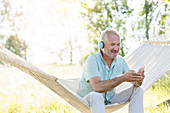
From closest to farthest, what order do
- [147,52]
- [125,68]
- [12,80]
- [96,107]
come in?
[96,107]
[125,68]
[147,52]
[12,80]

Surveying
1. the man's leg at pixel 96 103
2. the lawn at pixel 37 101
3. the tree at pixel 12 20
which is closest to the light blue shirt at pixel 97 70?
the man's leg at pixel 96 103

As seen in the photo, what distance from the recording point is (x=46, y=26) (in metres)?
13.4

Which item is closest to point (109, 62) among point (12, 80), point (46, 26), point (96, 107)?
point (96, 107)

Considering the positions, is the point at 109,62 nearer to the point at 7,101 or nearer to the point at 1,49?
the point at 1,49

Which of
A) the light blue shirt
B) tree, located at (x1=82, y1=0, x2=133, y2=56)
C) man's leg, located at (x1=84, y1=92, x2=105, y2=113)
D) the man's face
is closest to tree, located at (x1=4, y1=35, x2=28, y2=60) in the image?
tree, located at (x1=82, y1=0, x2=133, y2=56)

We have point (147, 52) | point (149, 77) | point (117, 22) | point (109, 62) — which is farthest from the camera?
point (117, 22)

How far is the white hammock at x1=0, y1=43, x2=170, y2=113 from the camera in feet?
6.22

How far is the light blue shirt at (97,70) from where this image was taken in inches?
81.4

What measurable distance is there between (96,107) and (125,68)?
708 mm

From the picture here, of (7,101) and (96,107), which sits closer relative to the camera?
(96,107)

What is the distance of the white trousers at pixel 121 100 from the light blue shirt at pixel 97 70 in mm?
115

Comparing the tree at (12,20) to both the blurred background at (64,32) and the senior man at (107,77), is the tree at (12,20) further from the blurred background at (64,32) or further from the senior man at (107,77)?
the senior man at (107,77)

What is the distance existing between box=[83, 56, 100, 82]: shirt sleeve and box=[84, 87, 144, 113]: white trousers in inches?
7.6

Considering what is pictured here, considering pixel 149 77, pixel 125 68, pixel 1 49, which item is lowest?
pixel 149 77
